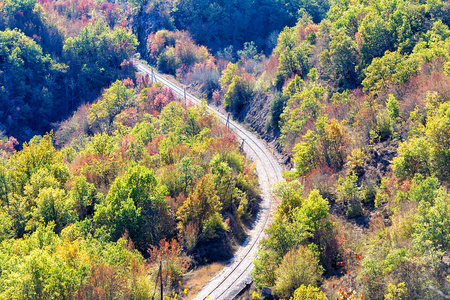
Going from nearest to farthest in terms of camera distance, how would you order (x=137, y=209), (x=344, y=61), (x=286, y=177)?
(x=137, y=209)
(x=286, y=177)
(x=344, y=61)

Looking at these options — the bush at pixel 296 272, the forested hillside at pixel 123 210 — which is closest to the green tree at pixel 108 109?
the forested hillside at pixel 123 210

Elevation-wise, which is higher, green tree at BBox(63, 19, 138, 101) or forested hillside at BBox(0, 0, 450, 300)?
green tree at BBox(63, 19, 138, 101)

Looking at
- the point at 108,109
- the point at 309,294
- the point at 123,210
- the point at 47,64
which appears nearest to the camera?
the point at 309,294

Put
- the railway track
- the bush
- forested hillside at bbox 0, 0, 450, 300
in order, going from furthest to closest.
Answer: the railway track
the bush
forested hillside at bbox 0, 0, 450, 300

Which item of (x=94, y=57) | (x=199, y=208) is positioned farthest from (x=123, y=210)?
(x=94, y=57)

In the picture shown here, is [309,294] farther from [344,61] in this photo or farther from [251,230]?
[344,61]

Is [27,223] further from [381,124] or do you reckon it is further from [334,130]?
[381,124]

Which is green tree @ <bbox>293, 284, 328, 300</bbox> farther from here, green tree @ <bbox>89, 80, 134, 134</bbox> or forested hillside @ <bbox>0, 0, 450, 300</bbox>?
green tree @ <bbox>89, 80, 134, 134</bbox>

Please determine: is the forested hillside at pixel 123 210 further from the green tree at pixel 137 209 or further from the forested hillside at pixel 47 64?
the forested hillside at pixel 47 64

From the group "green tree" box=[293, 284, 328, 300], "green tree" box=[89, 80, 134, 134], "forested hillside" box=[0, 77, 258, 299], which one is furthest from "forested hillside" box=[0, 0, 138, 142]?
"green tree" box=[293, 284, 328, 300]
